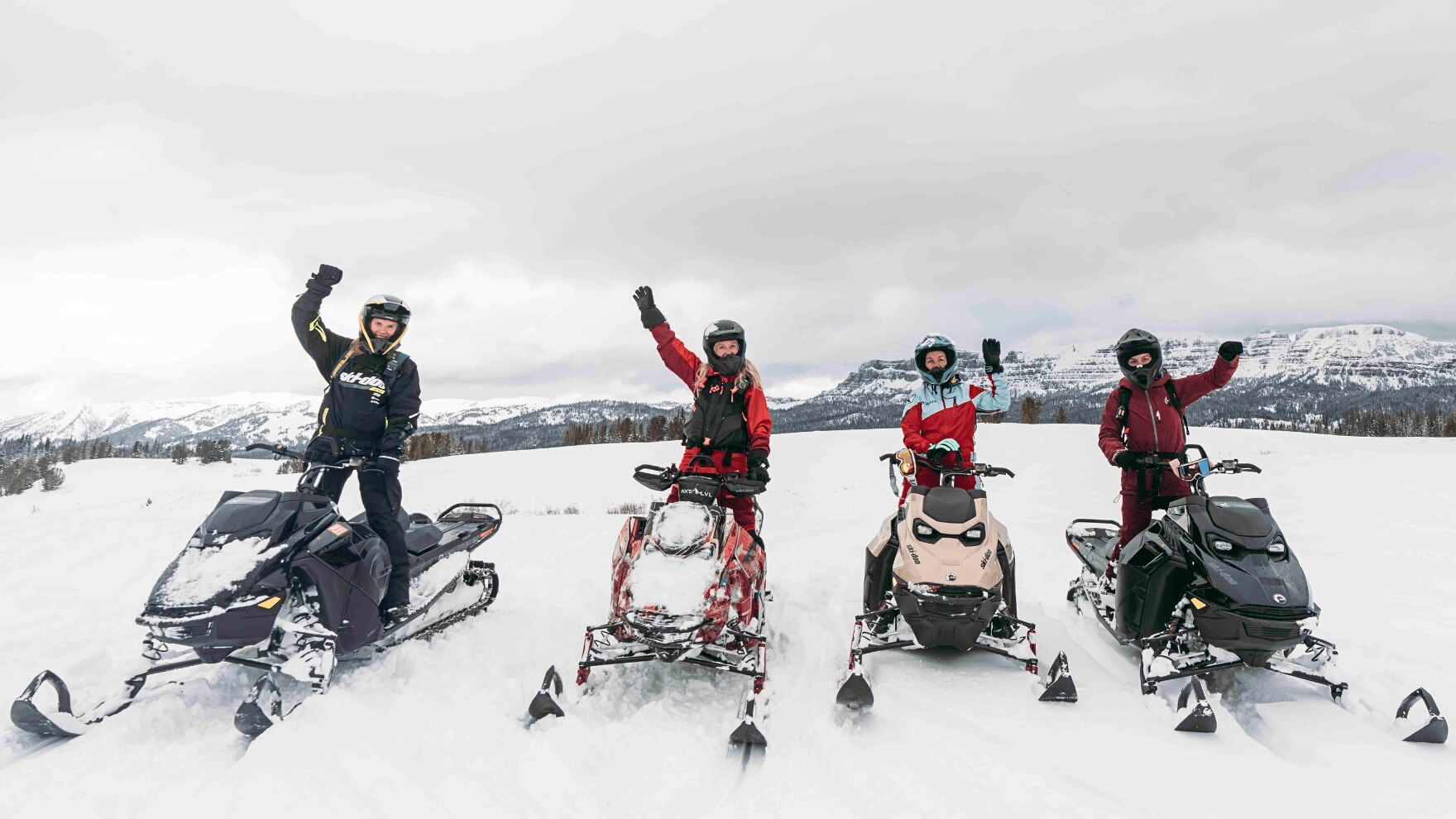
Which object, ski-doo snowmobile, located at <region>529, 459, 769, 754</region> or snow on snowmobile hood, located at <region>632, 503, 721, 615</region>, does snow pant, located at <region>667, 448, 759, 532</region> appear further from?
snow on snowmobile hood, located at <region>632, 503, 721, 615</region>

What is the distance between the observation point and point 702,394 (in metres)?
5.23

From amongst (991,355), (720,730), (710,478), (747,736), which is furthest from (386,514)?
(991,355)

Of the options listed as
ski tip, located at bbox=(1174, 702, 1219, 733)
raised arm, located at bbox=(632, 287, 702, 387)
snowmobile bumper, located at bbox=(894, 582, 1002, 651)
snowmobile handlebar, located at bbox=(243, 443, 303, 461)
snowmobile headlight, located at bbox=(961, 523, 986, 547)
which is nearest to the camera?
ski tip, located at bbox=(1174, 702, 1219, 733)

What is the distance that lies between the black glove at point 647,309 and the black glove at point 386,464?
231 cm

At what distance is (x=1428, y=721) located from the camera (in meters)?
3.15

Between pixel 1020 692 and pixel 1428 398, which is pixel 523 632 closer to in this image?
pixel 1020 692

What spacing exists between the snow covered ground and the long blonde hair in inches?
78.3

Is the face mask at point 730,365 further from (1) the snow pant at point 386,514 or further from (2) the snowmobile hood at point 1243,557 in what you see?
(2) the snowmobile hood at point 1243,557

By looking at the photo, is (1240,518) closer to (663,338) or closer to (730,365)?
(730,365)

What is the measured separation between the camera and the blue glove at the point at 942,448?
4891mm

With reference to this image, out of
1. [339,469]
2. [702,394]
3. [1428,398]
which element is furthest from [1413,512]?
[1428,398]

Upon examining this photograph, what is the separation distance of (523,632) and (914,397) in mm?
3831

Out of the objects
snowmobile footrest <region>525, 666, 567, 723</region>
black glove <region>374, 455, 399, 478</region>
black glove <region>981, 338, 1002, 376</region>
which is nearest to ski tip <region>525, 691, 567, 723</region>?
snowmobile footrest <region>525, 666, 567, 723</region>

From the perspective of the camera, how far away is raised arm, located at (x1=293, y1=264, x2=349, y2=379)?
16.3 feet
